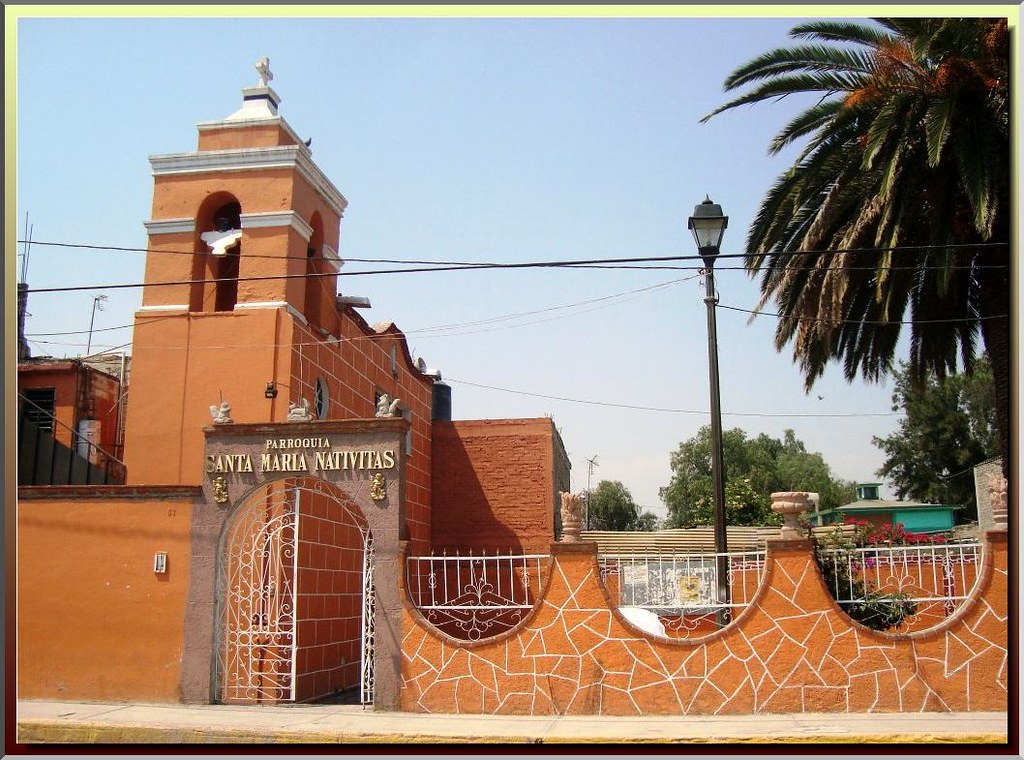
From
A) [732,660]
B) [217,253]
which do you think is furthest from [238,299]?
[732,660]

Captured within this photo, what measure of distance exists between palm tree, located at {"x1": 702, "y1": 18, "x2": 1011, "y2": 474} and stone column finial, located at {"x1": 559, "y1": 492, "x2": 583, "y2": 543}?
3815mm

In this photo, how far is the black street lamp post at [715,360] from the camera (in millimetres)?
10703

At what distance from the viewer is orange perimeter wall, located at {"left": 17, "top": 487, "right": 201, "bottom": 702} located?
11953 millimetres

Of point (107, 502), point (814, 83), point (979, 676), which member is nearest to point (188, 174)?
point (107, 502)

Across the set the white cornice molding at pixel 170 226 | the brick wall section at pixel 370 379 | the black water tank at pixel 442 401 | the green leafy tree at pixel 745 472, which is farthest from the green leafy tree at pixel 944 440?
the white cornice molding at pixel 170 226

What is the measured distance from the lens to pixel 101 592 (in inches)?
482

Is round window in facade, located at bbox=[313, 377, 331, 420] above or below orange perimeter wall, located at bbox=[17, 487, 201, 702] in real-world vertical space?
above

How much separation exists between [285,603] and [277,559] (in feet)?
1.99

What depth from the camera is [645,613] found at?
39.2 ft

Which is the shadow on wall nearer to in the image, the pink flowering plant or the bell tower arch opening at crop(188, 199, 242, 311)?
the bell tower arch opening at crop(188, 199, 242, 311)

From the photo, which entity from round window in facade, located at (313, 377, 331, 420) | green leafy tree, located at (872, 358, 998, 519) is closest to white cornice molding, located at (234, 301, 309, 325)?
round window in facade, located at (313, 377, 331, 420)

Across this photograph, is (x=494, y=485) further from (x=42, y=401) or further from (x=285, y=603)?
(x=42, y=401)

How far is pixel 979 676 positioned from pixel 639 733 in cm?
394

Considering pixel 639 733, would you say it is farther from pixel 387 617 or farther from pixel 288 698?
pixel 288 698
